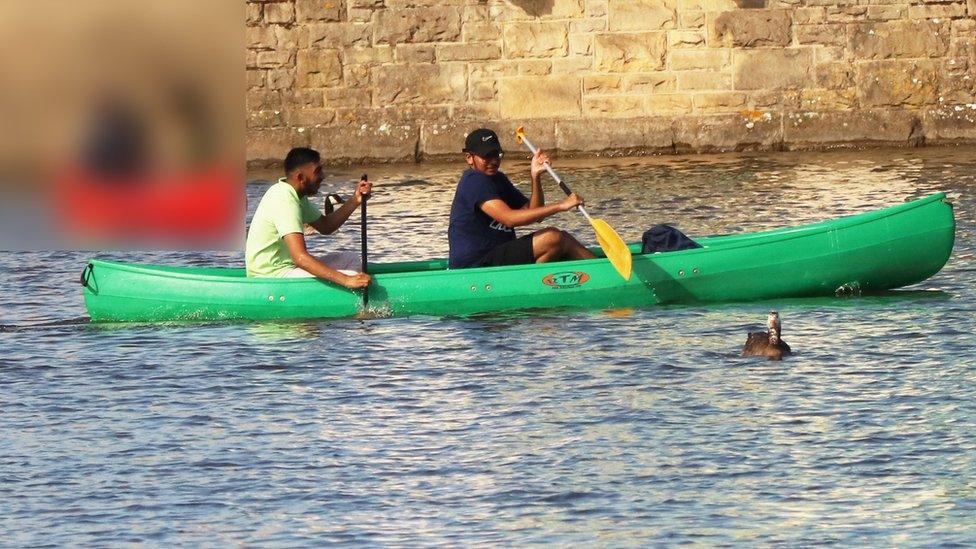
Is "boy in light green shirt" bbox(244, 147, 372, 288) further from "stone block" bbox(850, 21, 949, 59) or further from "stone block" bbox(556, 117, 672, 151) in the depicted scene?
"stone block" bbox(850, 21, 949, 59)

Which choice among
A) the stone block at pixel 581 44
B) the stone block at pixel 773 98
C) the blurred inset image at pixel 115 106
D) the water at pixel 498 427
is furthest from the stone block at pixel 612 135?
the blurred inset image at pixel 115 106

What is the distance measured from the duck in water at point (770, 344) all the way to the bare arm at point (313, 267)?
2.30m

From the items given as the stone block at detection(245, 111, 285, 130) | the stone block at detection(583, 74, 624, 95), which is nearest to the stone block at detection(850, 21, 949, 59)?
the stone block at detection(583, 74, 624, 95)

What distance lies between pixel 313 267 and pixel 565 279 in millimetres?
1426

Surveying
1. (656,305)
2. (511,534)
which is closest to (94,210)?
(511,534)

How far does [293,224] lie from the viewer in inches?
387

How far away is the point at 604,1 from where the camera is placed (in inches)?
695

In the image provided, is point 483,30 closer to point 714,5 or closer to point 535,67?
point 535,67

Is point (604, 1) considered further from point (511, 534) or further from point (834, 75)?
point (511, 534)

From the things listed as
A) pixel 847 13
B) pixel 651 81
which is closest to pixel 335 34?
pixel 651 81

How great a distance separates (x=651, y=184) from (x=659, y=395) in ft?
27.1

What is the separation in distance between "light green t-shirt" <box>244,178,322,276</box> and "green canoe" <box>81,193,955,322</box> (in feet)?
0.47

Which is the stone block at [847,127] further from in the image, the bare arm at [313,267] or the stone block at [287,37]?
the bare arm at [313,267]

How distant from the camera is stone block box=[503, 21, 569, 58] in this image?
17.7 m
